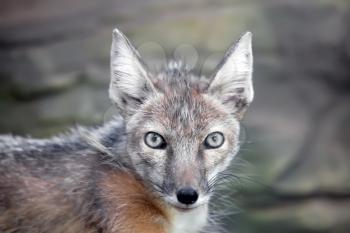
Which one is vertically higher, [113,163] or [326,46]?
[326,46]

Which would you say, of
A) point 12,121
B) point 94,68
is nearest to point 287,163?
point 94,68

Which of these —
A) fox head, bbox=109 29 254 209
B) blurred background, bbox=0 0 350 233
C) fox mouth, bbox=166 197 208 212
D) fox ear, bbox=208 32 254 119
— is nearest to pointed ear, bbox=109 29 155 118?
fox head, bbox=109 29 254 209

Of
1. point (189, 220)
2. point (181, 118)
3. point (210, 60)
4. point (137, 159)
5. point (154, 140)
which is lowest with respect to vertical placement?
point (189, 220)

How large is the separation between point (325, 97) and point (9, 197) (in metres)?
6.12

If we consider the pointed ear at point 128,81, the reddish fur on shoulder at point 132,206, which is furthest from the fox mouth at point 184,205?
the pointed ear at point 128,81

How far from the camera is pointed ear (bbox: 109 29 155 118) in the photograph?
6.32m

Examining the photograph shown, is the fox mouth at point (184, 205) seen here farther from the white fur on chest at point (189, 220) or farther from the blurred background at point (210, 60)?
the blurred background at point (210, 60)

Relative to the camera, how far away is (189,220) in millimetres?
6441

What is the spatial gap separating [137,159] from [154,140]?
0.69 feet

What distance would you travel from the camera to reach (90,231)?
6277mm

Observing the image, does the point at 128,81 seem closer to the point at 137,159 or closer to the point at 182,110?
the point at 182,110

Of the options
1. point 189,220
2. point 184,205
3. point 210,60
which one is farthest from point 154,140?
point 210,60

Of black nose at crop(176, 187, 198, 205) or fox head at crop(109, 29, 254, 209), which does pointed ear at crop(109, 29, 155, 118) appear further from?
black nose at crop(176, 187, 198, 205)

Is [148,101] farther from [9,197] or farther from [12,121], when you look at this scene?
[12,121]
